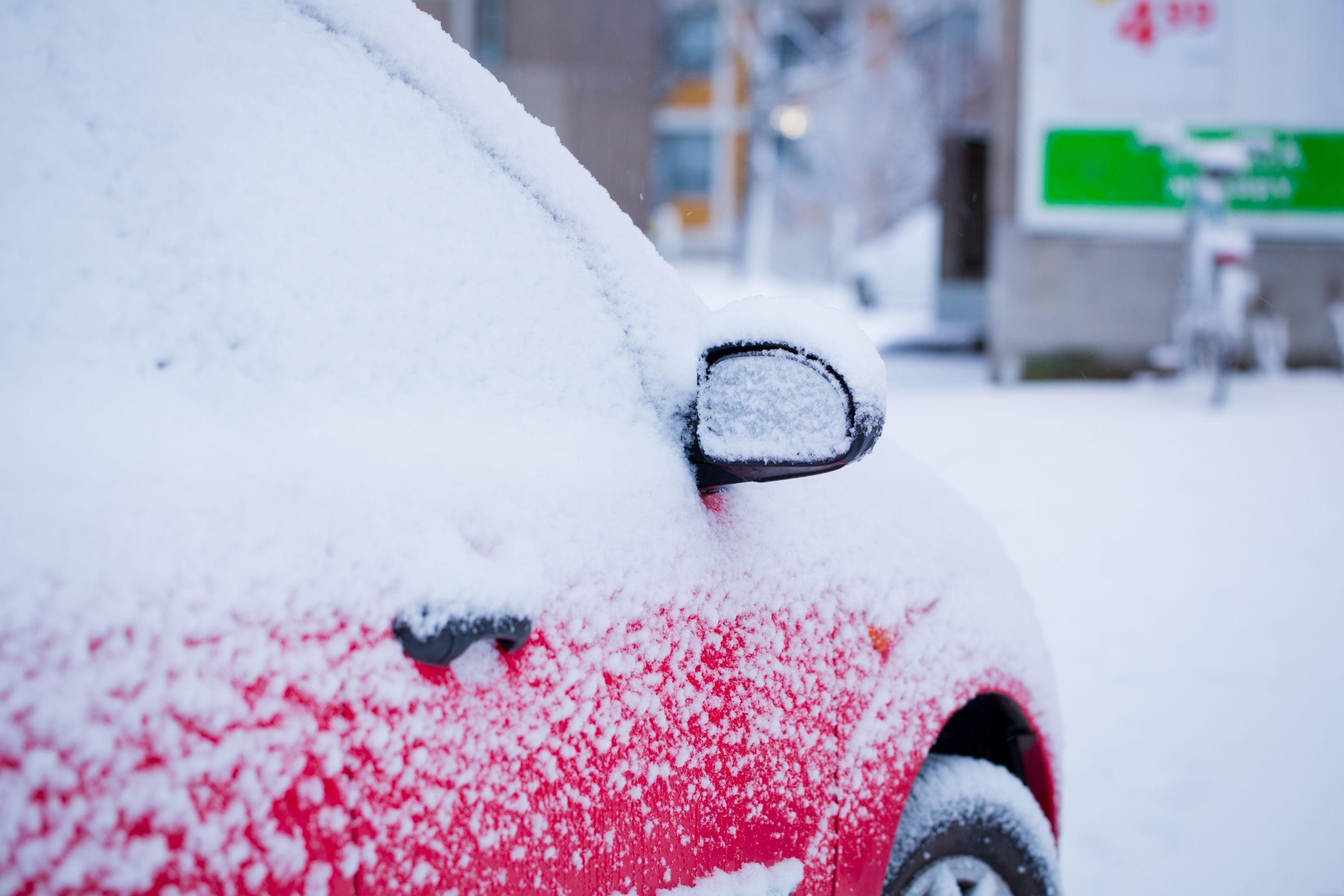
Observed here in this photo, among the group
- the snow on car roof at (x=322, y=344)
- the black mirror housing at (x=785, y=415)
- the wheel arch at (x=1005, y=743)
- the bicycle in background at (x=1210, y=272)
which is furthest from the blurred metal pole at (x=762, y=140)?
the black mirror housing at (x=785, y=415)

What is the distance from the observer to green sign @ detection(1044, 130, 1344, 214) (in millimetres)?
9453

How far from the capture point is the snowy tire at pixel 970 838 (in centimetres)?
189

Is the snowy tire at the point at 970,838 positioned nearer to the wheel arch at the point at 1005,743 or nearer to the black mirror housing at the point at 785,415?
the wheel arch at the point at 1005,743

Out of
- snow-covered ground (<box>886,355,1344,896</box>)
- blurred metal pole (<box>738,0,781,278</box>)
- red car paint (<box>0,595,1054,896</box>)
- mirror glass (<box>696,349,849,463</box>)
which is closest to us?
red car paint (<box>0,595,1054,896</box>)

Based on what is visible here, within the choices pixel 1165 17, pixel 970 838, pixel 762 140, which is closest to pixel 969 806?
pixel 970 838

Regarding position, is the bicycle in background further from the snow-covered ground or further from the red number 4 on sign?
the red number 4 on sign

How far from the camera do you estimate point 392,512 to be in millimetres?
1236

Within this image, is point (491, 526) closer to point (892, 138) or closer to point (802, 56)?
point (892, 138)

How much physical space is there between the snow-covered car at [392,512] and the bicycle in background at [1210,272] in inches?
289

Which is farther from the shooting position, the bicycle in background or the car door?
the bicycle in background

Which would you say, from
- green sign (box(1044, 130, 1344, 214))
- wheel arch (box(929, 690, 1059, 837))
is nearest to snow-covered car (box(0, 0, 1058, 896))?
wheel arch (box(929, 690, 1059, 837))

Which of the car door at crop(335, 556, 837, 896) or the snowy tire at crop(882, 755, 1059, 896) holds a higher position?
the car door at crop(335, 556, 837, 896)

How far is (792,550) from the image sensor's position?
1714mm

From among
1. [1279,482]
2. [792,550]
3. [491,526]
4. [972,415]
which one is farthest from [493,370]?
[972,415]
